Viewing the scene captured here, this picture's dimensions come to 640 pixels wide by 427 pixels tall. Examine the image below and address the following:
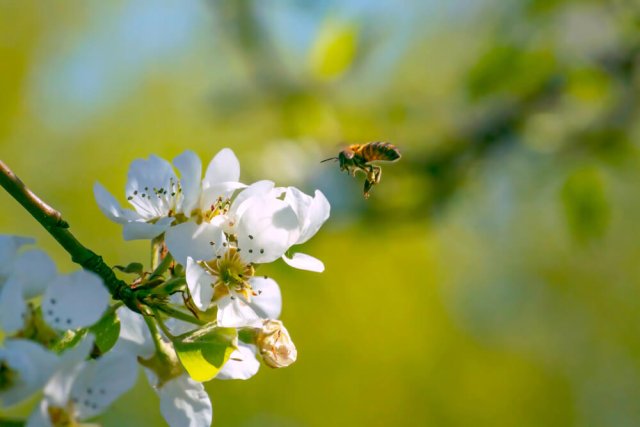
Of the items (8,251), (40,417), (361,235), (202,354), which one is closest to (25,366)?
(40,417)

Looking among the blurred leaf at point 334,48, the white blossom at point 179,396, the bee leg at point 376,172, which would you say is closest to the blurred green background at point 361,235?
the blurred leaf at point 334,48

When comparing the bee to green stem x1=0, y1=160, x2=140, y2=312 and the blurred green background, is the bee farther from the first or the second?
the blurred green background

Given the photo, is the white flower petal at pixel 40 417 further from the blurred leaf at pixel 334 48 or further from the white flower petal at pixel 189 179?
the blurred leaf at pixel 334 48

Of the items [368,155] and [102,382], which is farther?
[368,155]

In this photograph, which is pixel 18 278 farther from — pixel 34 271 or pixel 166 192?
pixel 166 192

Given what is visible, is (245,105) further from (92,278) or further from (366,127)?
(92,278)
